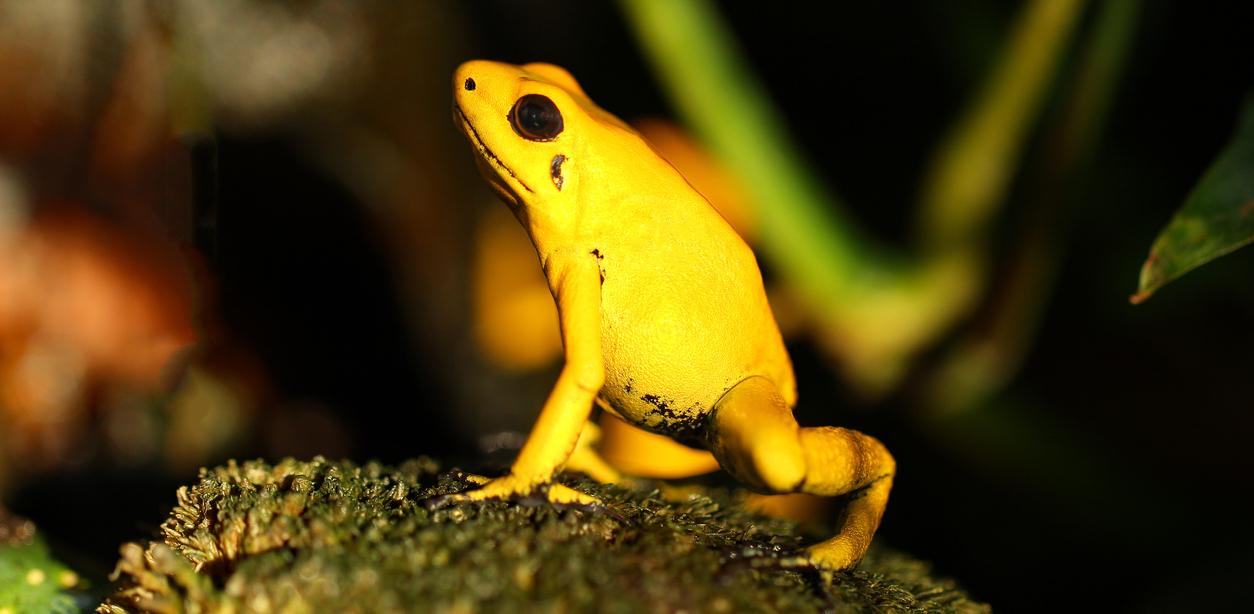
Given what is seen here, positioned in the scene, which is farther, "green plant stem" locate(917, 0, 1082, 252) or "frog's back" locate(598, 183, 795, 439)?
"green plant stem" locate(917, 0, 1082, 252)

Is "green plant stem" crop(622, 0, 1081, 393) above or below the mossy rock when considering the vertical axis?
above

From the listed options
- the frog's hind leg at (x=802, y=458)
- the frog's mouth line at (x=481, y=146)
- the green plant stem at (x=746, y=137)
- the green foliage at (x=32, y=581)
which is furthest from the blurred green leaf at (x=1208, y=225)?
the green foliage at (x=32, y=581)

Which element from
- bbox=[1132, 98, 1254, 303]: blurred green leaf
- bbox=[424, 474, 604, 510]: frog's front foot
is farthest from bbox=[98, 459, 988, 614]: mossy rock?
bbox=[1132, 98, 1254, 303]: blurred green leaf

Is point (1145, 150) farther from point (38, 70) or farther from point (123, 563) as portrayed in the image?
point (38, 70)

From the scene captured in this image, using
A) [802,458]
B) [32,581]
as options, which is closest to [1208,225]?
[802,458]

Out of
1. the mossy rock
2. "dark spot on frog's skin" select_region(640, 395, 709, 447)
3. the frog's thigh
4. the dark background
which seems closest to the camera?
the mossy rock

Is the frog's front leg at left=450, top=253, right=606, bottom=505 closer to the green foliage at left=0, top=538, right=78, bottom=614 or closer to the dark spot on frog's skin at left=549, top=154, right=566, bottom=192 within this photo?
the dark spot on frog's skin at left=549, top=154, right=566, bottom=192

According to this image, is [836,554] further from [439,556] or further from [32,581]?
[32,581]
